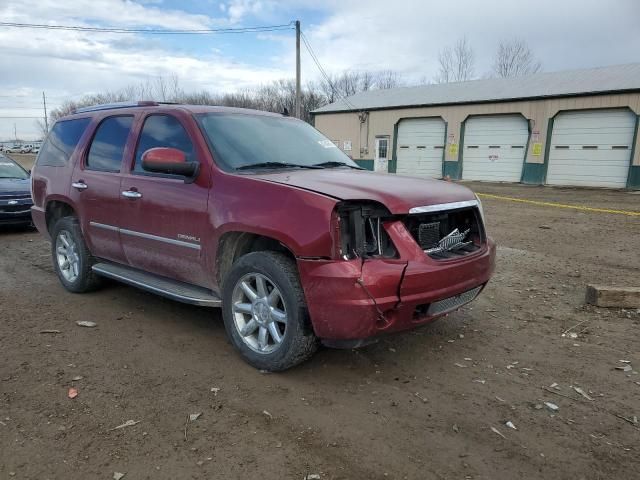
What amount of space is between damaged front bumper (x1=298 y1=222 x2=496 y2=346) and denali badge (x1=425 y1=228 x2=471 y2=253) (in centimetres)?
20

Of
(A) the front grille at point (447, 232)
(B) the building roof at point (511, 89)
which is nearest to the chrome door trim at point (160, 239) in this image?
(A) the front grille at point (447, 232)

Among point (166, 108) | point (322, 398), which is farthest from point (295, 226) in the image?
point (166, 108)

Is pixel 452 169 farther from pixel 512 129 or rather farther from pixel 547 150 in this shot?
pixel 547 150

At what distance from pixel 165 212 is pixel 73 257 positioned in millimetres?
1987

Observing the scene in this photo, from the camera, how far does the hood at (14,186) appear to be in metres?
8.95

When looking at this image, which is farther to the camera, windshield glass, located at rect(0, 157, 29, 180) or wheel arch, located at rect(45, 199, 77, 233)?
windshield glass, located at rect(0, 157, 29, 180)

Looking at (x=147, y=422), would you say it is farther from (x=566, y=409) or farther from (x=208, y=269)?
(x=566, y=409)

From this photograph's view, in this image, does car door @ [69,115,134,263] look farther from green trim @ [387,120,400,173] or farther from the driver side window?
green trim @ [387,120,400,173]

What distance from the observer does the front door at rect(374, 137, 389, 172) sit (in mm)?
26062

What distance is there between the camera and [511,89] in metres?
22.4

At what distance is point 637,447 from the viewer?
262cm

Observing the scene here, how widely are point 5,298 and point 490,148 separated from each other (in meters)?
20.8

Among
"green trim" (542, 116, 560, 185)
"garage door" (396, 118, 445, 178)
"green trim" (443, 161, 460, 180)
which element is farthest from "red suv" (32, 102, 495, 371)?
"garage door" (396, 118, 445, 178)

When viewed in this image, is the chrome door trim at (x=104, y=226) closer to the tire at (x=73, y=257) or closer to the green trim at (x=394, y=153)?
the tire at (x=73, y=257)
